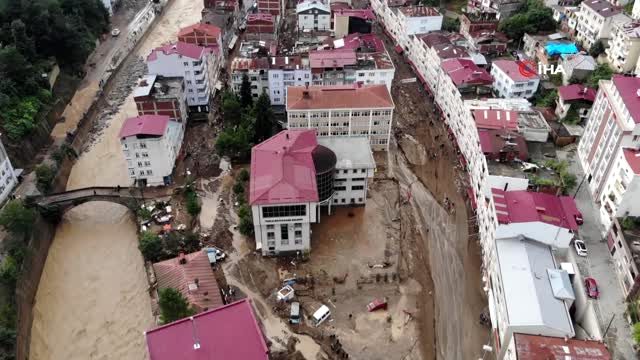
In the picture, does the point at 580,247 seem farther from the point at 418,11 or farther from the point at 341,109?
the point at 418,11

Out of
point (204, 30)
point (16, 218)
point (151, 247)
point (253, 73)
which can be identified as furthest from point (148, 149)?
point (204, 30)

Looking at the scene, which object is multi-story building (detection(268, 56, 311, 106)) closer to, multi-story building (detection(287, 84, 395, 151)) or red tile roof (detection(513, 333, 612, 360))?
multi-story building (detection(287, 84, 395, 151))

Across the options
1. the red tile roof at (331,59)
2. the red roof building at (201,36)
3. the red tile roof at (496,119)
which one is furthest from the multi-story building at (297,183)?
the red roof building at (201,36)

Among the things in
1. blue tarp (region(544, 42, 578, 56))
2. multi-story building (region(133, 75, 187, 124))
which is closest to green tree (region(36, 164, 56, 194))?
multi-story building (region(133, 75, 187, 124))

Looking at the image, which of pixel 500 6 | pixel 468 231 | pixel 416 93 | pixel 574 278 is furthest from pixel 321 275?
pixel 500 6

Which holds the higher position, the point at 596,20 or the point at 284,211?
the point at 596,20

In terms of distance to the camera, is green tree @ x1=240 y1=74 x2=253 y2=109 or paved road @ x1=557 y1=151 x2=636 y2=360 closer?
paved road @ x1=557 y1=151 x2=636 y2=360
